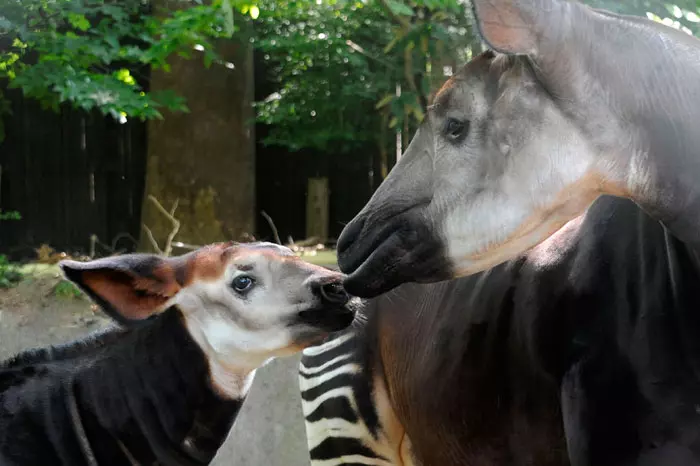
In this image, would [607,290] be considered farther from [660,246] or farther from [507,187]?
[507,187]

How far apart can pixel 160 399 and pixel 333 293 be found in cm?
47

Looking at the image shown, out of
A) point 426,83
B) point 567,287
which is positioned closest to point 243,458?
point 426,83

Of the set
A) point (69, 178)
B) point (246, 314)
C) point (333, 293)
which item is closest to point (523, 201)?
point (333, 293)

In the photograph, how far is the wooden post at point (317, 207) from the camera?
20.6 ft

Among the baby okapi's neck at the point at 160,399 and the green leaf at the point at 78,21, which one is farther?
the green leaf at the point at 78,21

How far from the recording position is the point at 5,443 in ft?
6.34

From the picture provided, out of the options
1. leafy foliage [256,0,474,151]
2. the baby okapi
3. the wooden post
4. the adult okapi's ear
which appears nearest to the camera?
the adult okapi's ear

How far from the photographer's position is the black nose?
2.06 metres

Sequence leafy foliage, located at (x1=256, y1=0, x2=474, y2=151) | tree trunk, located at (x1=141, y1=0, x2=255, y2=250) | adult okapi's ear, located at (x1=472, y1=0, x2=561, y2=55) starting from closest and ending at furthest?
adult okapi's ear, located at (x1=472, y1=0, x2=561, y2=55), leafy foliage, located at (x1=256, y1=0, x2=474, y2=151), tree trunk, located at (x1=141, y1=0, x2=255, y2=250)

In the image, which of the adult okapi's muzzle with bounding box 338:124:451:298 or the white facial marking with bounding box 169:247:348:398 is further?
the white facial marking with bounding box 169:247:348:398

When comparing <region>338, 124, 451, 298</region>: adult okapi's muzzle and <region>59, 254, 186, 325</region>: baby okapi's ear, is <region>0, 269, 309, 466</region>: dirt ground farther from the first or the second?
<region>338, 124, 451, 298</region>: adult okapi's muzzle

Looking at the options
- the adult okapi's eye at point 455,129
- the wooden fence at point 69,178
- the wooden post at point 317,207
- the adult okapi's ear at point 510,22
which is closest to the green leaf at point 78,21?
the wooden fence at point 69,178

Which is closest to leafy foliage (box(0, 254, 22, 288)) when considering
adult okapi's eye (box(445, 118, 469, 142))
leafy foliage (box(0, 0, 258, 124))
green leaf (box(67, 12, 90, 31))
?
leafy foliage (box(0, 0, 258, 124))

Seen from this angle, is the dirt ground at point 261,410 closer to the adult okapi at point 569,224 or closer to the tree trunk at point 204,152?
the tree trunk at point 204,152
